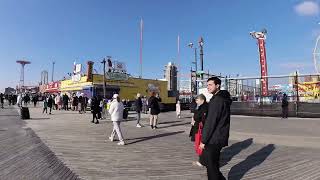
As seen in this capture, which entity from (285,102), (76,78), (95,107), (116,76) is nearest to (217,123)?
(95,107)

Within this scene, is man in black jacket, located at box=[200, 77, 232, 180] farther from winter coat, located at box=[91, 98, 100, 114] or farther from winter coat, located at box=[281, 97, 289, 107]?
winter coat, located at box=[281, 97, 289, 107]

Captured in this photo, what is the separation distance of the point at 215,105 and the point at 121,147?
21.6 ft

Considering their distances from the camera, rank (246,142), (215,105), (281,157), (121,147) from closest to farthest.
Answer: (215,105) < (281,157) < (121,147) < (246,142)

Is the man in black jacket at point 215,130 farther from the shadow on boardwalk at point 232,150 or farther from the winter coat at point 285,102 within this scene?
the winter coat at point 285,102

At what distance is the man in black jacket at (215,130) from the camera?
5535 millimetres

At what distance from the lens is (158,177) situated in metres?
7.47

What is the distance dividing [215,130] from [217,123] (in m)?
0.11

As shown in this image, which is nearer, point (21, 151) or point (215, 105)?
point (215, 105)

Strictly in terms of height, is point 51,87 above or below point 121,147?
above

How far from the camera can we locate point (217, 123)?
5566 millimetres

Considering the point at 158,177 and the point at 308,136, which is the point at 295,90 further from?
the point at 158,177

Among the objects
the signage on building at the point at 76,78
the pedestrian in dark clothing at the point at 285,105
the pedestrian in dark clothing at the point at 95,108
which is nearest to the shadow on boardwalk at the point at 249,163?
the pedestrian in dark clothing at the point at 95,108

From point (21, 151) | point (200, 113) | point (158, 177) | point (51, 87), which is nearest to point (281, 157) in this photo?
point (200, 113)

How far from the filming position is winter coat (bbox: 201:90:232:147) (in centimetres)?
553
